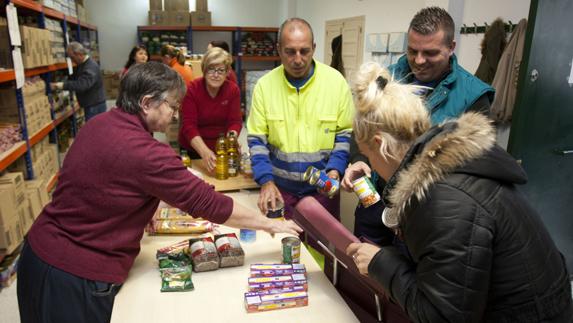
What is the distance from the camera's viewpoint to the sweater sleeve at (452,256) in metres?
0.95

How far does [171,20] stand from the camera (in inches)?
350

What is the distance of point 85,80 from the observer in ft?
18.3

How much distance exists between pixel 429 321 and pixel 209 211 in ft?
2.89

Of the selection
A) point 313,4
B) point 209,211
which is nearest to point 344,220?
point 209,211

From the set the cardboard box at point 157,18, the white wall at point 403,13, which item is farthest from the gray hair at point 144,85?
the cardboard box at point 157,18

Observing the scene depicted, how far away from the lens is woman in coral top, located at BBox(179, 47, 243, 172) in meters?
3.09

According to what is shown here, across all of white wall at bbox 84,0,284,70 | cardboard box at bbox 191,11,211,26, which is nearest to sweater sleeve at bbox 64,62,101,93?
cardboard box at bbox 191,11,211,26

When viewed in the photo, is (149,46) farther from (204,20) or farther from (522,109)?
(522,109)

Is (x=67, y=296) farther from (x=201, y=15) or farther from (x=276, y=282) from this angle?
(x=201, y=15)

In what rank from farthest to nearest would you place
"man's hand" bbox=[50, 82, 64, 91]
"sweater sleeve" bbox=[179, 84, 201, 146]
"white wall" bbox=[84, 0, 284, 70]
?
"white wall" bbox=[84, 0, 284, 70] → "man's hand" bbox=[50, 82, 64, 91] → "sweater sleeve" bbox=[179, 84, 201, 146]

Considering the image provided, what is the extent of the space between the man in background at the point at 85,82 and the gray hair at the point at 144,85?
4.28 m

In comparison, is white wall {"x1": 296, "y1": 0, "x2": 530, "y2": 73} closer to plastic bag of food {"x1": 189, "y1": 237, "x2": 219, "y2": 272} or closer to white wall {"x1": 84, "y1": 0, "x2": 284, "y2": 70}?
white wall {"x1": 84, "y1": 0, "x2": 284, "y2": 70}

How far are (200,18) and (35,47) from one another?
17.4ft

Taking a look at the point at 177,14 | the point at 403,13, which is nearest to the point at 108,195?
the point at 403,13
